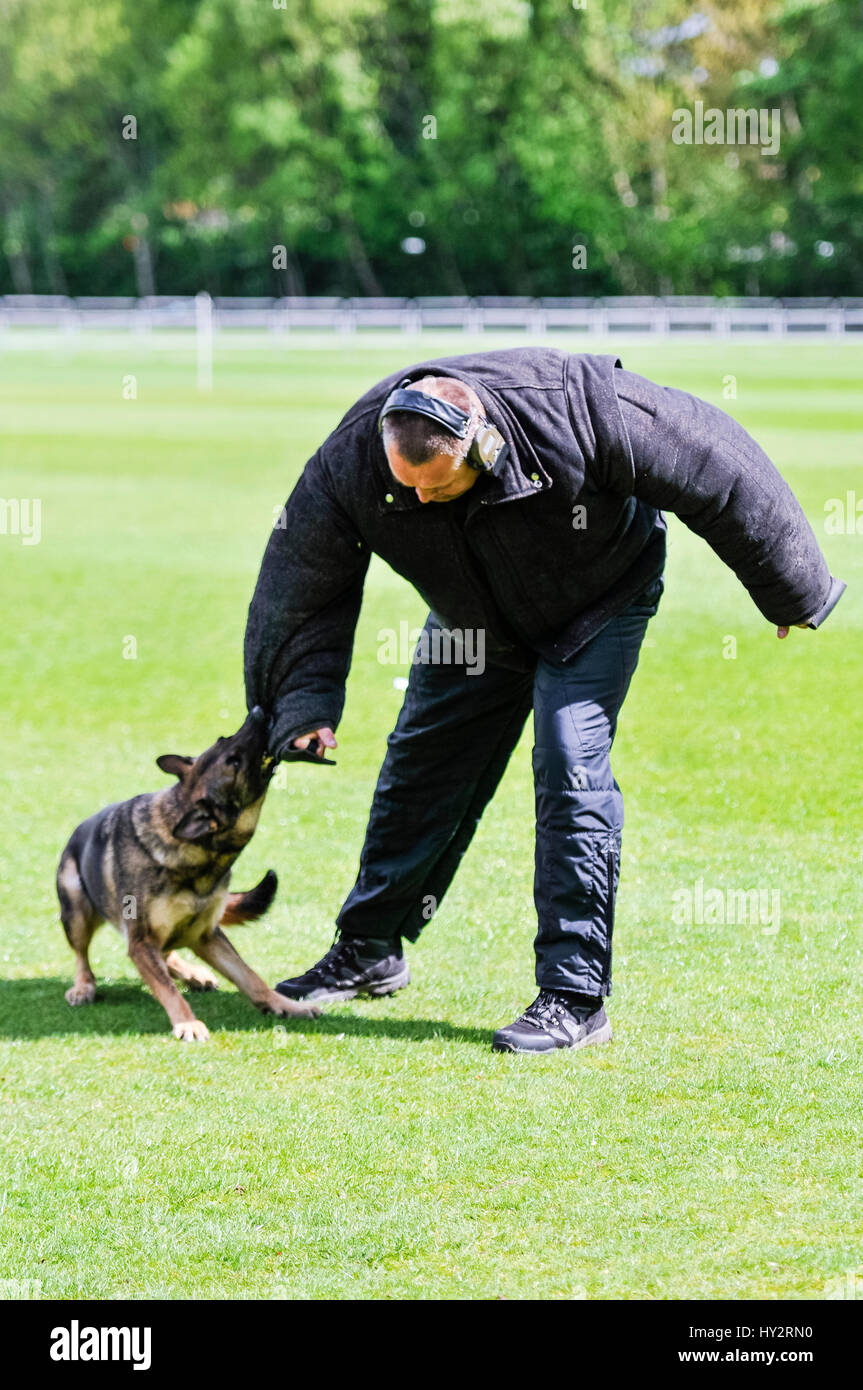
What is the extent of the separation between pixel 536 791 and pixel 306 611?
2.71ft

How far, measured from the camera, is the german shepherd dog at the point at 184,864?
5.07 meters

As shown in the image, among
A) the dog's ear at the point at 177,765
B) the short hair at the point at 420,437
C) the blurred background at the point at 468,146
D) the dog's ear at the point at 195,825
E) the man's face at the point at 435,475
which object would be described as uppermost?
the blurred background at the point at 468,146

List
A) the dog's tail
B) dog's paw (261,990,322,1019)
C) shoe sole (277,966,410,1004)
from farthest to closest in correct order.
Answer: the dog's tail < shoe sole (277,966,410,1004) < dog's paw (261,990,322,1019)

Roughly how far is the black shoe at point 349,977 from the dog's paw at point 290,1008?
0.11 meters

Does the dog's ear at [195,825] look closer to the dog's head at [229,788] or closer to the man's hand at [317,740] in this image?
the dog's head at [229,788]

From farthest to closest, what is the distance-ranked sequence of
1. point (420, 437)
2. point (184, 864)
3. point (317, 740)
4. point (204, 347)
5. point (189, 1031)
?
point (204, 347)
point (184, 864)
point (189, 1031)
point (317, 740)
point (420, 437)

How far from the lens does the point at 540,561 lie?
4.56m

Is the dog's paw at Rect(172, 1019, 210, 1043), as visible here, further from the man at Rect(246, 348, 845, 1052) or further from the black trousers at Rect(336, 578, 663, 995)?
the man at Rect(246, 348, 845, 1052)

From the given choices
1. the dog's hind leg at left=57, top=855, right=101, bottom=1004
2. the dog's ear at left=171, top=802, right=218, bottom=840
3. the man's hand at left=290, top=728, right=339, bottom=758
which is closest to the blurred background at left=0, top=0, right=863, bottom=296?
the dog's hind leg at left=57, top=855, right=101, bottom=1004

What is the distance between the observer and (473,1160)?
3967 millimetres

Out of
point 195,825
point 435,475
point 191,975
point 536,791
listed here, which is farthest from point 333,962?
point 435,475

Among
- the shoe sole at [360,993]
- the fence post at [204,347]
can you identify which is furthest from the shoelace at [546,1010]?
the fence post at [204,347]

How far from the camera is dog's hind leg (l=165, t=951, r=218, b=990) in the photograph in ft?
18.7

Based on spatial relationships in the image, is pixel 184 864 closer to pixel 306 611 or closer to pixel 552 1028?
pixel 306 611
